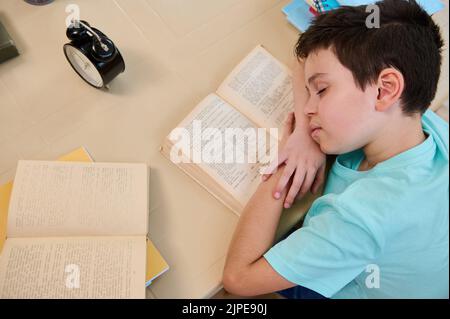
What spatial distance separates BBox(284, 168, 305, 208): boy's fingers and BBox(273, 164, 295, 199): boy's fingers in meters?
0.01

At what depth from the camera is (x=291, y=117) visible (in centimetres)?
90

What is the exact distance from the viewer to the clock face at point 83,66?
84 centimetres

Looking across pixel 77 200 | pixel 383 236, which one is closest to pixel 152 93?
pixel 77 200

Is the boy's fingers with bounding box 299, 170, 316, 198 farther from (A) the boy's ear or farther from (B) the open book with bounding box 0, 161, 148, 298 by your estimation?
(B) the open book with bounding box 0, 161, 148, 298

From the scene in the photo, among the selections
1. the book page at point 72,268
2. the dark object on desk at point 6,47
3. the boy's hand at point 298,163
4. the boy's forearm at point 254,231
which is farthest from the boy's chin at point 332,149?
the dark object on desk at point 6,47

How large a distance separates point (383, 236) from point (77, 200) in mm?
531

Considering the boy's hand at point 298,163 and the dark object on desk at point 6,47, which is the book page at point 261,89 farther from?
the dark object on desk at point 6,47

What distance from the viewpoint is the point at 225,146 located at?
2.79 feet

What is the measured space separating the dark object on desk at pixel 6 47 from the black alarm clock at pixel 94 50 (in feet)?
0.37

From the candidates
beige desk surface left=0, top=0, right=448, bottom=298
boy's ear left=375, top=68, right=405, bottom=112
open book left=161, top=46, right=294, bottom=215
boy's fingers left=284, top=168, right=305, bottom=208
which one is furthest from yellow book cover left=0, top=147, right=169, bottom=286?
boy's ear left=375, top=68, right=405, bottom=112

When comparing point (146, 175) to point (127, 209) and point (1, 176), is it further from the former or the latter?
point (1, 176)


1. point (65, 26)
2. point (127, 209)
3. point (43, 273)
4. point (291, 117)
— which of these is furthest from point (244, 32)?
point (43, 273)

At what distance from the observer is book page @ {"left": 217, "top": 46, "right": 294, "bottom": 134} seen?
2.97 feet

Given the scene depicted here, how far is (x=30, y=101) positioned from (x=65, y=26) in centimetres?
19
